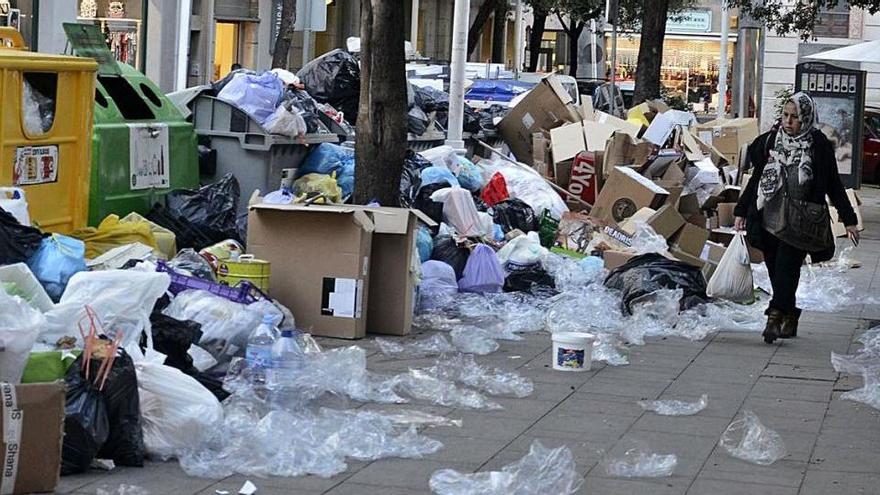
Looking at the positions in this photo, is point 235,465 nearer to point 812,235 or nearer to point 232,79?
point 812,235

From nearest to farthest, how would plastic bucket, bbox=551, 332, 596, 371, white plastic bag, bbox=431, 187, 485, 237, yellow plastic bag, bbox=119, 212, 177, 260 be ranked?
plastic bucket, bbox=551, 332, 596, 371 < yellow plastic bag, bbox=119, 212, 177, 260 < white plastic bag, bbox=431, 187, 485, 237

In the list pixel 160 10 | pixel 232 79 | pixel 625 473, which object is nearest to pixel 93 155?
pixel 232 79

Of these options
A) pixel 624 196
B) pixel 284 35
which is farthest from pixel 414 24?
pixel 624 196

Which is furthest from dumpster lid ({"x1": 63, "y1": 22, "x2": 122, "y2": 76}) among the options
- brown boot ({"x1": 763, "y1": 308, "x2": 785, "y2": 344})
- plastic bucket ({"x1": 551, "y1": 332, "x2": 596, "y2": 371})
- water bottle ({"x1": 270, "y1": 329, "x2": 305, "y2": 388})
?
brown boot ({"x1": 763, "y1": 308, "x2": 785, "y2": 344})

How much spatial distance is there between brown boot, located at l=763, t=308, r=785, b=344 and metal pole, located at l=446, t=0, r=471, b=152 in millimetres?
5111

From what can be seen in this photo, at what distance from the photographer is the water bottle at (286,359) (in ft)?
24.7

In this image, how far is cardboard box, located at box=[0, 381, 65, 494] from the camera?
5.20 meters

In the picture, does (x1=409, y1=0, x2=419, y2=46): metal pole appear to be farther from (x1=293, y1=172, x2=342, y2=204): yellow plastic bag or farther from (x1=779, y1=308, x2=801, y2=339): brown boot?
(x1=779, y1=308, x2=801, y2=339): brown boot

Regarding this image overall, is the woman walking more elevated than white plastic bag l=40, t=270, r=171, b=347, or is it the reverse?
the woman walking

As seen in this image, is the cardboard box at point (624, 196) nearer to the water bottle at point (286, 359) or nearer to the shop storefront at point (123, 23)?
the water bottle at point (286, 359)

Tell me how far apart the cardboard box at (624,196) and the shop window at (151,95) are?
14.5 ft

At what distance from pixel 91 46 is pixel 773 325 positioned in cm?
506

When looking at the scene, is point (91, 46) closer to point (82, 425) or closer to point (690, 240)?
point (690, 240)

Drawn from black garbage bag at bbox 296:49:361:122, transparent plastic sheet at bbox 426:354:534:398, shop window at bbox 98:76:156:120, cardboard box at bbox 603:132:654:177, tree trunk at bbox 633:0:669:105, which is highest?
tree trunk at bbox 633:0:669:105
